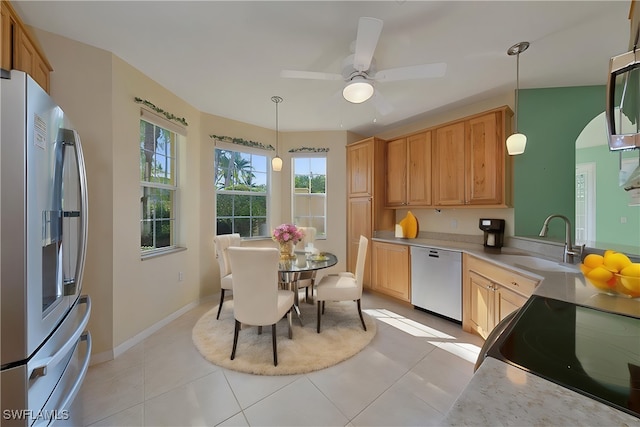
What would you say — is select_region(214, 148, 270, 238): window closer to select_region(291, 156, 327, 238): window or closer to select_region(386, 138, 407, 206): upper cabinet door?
select_region(291, 156, 327, 238): window

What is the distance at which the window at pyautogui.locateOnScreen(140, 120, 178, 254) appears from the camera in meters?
2.65

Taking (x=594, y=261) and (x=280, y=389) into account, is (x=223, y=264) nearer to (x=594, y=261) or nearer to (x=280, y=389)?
(x=280, y=389)

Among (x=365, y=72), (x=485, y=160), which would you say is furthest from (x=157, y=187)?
(x=485, y=160)

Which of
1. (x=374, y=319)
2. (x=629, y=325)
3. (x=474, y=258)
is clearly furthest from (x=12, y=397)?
(x=474, y=258)

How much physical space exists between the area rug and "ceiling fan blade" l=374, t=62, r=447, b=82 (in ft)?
7.71

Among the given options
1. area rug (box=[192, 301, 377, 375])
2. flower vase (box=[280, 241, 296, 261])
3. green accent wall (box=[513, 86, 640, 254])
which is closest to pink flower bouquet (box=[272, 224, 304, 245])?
flower vase (box=[280, 241, 296, 261])

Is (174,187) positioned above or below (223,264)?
above

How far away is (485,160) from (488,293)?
58.4 inches

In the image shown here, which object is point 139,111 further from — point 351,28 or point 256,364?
point 256,364

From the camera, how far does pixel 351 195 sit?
4.05m

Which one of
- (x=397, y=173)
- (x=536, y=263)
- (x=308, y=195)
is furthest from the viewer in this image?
(x=308, y=195)

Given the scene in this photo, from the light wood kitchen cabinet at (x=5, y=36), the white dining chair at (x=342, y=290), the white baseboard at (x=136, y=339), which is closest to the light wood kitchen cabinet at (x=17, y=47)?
the light wood kitchen cabinet at (x=5, y=36)

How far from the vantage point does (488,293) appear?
2.29 m

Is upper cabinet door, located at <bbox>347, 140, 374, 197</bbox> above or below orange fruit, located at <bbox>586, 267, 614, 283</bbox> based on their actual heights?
above
